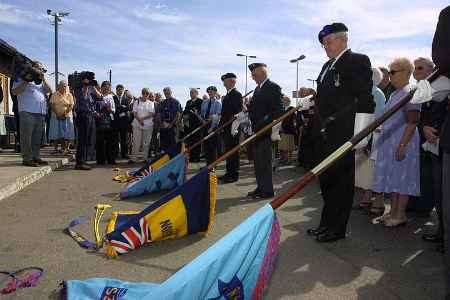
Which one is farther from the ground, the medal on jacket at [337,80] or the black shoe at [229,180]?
the medal on jacket at [337,80]

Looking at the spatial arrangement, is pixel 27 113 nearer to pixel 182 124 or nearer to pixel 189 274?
pixel 182 124

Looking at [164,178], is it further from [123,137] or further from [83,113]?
[123,137]

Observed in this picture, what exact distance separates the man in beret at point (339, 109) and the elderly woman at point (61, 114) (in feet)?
28.9

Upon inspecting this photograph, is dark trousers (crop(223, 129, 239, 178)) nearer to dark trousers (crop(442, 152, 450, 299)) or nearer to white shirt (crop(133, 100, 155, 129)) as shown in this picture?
white shirt (crop(133, 100, 155, 129))

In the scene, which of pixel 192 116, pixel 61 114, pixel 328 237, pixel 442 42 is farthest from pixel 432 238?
pixel 61 114

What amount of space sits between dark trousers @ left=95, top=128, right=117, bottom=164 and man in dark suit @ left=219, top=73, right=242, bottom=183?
394 cm

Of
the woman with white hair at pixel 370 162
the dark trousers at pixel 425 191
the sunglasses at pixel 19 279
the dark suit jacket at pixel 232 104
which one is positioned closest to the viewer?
the sunglasses at pixel 19 279

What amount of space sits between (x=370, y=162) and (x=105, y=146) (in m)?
7.43

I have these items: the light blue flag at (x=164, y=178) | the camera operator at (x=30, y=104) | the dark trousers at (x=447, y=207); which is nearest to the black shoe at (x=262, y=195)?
the light blue flag at (x=164, y=178)

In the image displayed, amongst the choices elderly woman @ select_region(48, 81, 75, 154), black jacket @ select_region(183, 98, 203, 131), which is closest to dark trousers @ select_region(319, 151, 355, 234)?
black jacket @ select_region(183, 98, 203, 131)

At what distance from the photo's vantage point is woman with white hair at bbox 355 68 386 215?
574 cm

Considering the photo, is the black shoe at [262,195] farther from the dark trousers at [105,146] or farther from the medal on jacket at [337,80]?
A: the dark trousers at [105,146]

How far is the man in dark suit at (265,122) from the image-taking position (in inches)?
269

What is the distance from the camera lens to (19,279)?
333cm
